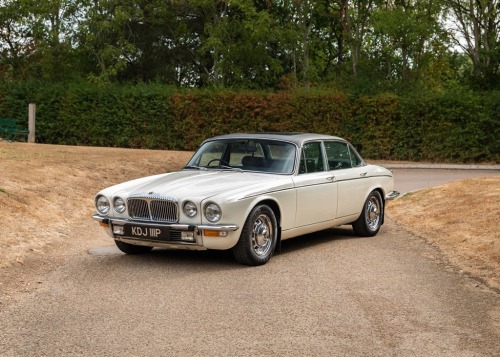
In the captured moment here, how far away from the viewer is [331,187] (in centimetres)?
1155

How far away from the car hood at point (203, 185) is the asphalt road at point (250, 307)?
0.85m

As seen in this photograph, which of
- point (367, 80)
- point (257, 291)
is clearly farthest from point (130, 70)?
point (257, 291)

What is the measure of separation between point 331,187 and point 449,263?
6.38 feet

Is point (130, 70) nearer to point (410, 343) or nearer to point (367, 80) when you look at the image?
point (367, 80)

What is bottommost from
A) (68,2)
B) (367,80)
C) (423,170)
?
(423,170)

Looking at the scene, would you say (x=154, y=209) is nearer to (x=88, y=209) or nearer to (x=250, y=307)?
(x=250, y=307)

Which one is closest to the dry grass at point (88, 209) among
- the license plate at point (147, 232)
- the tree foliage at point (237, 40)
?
the license plate at point (147, 232)

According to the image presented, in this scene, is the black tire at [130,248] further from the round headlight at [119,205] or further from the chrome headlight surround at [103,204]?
the round headlight at [119,205]

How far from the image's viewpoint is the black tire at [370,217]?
1257 cm

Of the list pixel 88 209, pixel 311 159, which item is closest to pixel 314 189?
pixel 311 159

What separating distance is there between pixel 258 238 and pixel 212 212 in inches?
28.2

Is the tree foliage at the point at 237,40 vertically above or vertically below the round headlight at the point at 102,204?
above

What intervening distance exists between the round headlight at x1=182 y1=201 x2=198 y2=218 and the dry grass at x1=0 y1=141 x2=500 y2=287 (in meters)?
2.20

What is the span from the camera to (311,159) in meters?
11.4
